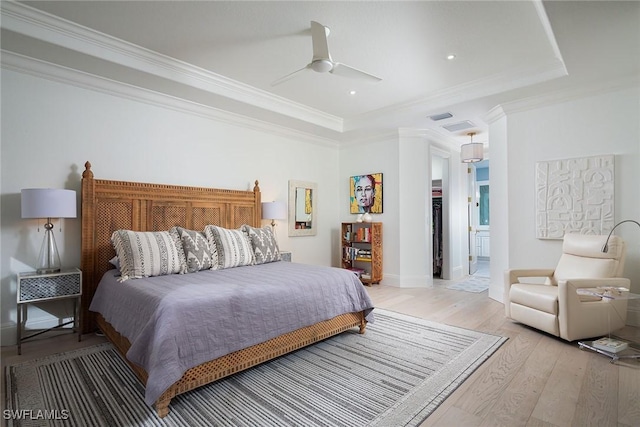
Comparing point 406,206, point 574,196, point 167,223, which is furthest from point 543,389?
point 167,223

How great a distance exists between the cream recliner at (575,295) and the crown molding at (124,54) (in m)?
3.75

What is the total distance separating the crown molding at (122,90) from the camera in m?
3.01

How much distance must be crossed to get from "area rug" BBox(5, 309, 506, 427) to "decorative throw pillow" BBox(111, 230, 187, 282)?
2.39 ft

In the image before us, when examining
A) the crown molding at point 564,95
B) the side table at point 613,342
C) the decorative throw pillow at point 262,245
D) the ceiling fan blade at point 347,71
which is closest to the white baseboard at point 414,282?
the decorative throw pillow at point 262,245

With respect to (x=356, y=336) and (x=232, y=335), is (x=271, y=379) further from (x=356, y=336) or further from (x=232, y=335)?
(x=356, y=336)

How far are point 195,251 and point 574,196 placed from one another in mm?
4343

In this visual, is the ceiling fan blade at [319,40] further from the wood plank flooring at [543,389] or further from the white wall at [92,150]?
the wood plank flooring at [543,389]

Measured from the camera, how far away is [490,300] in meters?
4.62

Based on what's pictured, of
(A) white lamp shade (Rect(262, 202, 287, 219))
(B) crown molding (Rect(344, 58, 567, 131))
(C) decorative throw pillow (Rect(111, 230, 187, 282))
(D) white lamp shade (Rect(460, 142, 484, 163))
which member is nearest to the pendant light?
(D) white lamp shade (Rect(460, 142, 484, 163))

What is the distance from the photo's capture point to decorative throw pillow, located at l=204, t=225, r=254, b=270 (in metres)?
3.58

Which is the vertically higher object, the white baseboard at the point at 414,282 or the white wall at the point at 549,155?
the white wall at the point at 549,155

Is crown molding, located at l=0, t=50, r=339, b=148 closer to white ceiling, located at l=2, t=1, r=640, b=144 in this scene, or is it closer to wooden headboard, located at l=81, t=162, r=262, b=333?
white ceiling, located at l=2, t=1, r=640, b=144

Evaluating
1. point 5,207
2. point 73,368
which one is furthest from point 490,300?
point 5,207

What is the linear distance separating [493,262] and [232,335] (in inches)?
158
